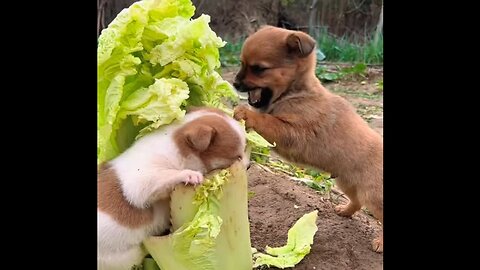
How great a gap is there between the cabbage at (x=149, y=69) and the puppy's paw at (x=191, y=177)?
0.19 meters

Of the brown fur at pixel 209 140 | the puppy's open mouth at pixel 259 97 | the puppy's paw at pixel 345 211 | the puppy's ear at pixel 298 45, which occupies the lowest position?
Result: the puppy's paw at pixel 345 211

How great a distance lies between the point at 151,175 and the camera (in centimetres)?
190

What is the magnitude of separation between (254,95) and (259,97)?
23 millimetres

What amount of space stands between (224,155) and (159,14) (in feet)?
1.67

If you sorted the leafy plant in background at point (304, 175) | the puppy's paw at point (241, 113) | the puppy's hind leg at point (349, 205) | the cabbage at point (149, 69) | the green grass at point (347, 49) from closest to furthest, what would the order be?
the cabbage at point (149, 69) → the puppy's paw at point (241, 113) → the puppy's hind leg at point (349, 205) → the leafy plant in background at point (304, 175) → the green grass at point (347, 49)

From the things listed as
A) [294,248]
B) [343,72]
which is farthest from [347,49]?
[294,248]

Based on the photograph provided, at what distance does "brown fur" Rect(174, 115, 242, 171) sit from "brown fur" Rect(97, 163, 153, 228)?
21 cm

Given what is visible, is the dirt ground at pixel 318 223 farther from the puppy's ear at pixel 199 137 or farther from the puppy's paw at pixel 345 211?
the puppy's ear at pixel 199 137

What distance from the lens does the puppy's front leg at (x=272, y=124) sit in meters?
2.50

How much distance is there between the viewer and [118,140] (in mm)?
2102

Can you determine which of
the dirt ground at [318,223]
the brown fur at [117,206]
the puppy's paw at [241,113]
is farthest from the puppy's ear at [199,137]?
the dirt ground at [318,223]

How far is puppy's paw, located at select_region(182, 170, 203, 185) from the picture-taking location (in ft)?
6.21
